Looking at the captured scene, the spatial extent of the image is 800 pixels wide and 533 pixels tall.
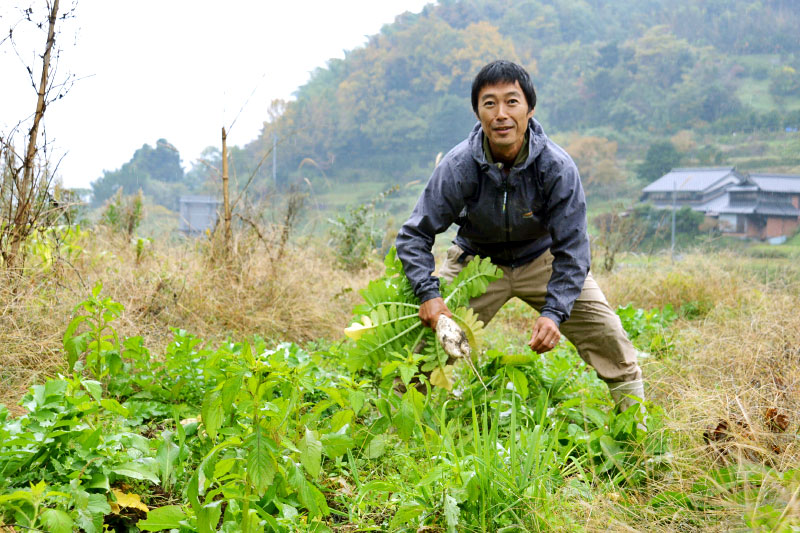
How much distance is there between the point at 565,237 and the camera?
3115 mm

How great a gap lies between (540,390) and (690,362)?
1.52 m

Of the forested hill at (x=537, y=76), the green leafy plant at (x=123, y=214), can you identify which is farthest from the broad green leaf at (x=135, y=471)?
the forested hill at (x=537, y=76)

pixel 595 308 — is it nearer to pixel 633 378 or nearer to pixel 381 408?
pixel 633 378

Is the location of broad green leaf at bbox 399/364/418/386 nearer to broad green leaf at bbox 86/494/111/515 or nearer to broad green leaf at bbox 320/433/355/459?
broad green leaf at bbox 320/433/355/459

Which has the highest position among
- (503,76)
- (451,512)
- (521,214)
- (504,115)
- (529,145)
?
(503,76)

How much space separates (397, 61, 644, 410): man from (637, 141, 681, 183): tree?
14677 mm

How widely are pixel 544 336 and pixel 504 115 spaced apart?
3.45ft

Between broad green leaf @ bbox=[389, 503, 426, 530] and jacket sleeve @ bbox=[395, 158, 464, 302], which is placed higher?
jacket sleeve @ bbox=[395, 158, 464, 302]

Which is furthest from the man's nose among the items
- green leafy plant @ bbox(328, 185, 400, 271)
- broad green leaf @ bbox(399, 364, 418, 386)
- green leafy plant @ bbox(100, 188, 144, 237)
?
green leafy plant @ bbox(328, 185, 400, 271)

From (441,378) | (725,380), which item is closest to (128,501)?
(441,378)

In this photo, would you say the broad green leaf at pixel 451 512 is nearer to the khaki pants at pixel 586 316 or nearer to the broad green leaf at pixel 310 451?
the broad green leaf at pixel 310 451

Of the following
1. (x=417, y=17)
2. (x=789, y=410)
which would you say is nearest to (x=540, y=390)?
(x=789, y=410)

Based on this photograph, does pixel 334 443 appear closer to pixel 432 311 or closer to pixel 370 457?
pixel 370 457

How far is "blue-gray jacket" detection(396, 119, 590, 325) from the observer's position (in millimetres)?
3096
